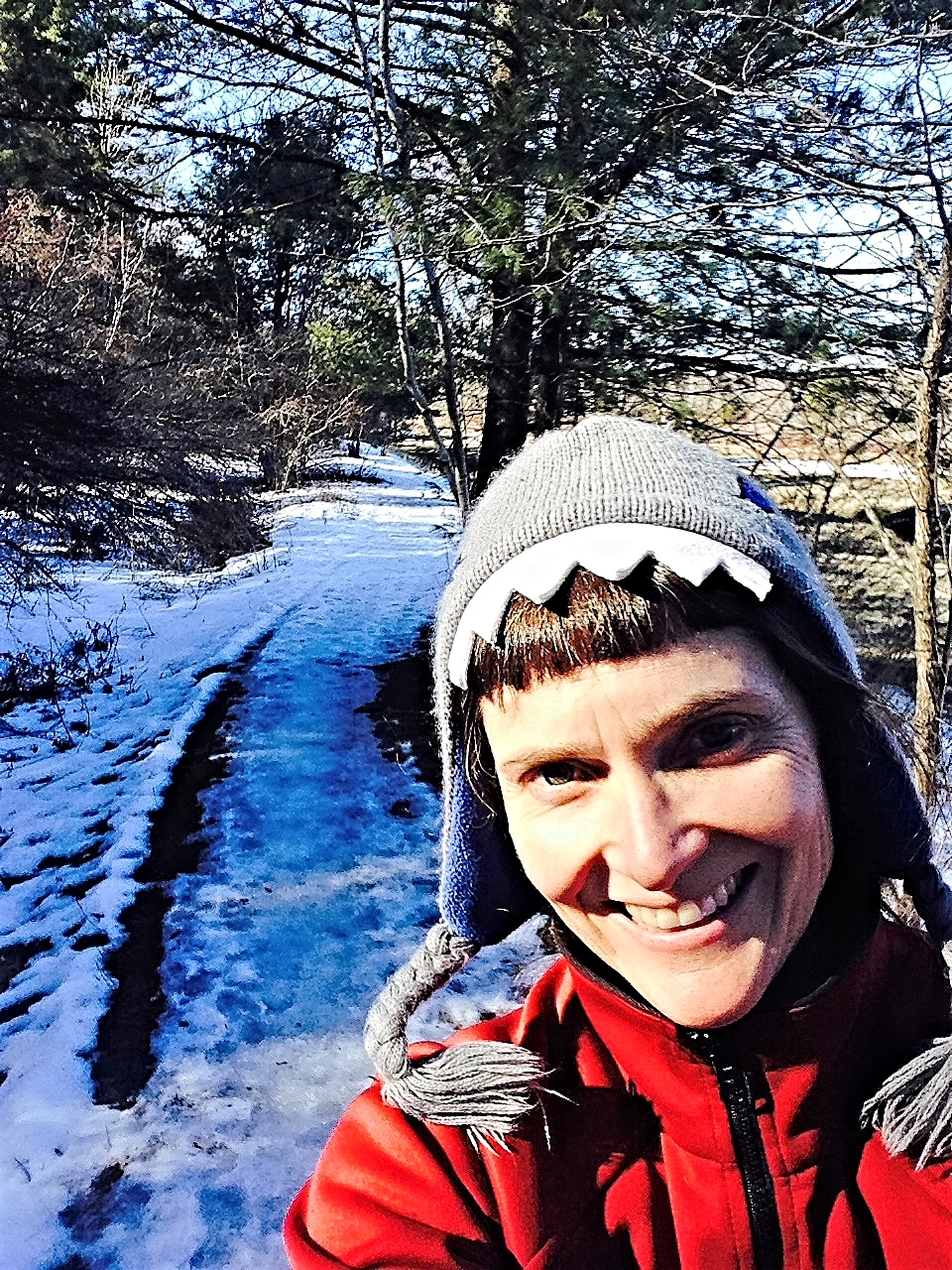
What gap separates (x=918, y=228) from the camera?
3.94 meters

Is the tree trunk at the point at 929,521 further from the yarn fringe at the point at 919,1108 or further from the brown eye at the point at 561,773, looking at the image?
the brown eye at the point at 561,773

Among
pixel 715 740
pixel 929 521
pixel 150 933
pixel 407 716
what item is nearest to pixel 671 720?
pixel 715 740

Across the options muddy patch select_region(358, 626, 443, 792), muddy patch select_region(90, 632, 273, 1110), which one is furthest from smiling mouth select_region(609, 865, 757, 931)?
muddy patch select_region(358, 626, 443, 792)

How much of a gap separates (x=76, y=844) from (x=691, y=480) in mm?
4316

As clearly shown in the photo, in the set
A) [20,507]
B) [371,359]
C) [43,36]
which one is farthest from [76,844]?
[43,36]

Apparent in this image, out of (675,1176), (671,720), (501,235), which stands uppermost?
(501,235)

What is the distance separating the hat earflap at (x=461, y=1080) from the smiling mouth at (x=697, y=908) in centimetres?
28

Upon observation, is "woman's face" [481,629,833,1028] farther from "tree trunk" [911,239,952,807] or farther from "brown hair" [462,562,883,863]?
"tree trunk" [911,239,952,807]

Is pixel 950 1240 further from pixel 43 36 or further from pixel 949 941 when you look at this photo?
pixel 43 36

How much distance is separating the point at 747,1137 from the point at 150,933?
3.24 meters

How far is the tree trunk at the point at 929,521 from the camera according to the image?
3453 millimetres

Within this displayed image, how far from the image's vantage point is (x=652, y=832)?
0.95 metres

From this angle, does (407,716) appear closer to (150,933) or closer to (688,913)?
(150,933)

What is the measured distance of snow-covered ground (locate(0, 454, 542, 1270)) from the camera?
103 inches
